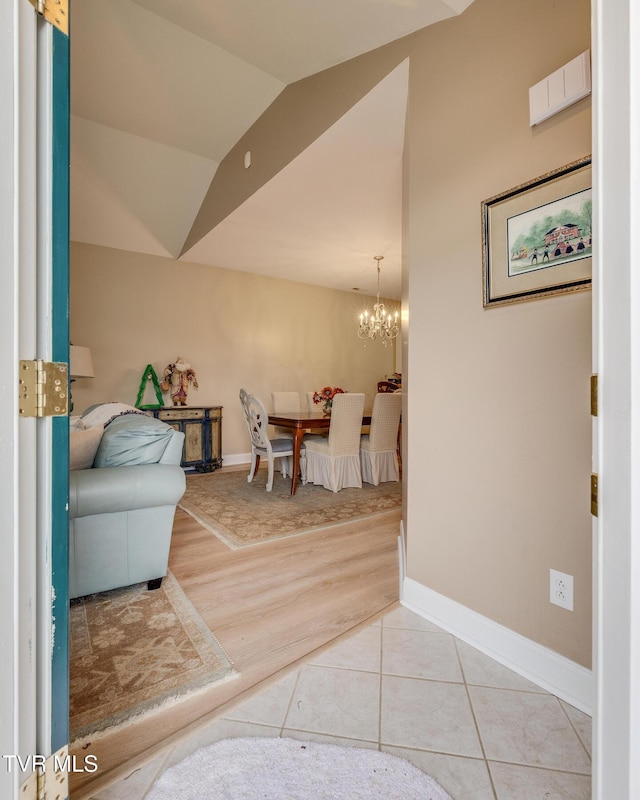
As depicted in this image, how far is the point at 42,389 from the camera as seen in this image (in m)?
0.75

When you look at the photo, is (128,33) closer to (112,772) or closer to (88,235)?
(88,235)

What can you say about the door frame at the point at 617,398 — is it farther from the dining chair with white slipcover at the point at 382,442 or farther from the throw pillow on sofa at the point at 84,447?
the dining chair with white slipcover at the point at 382,442

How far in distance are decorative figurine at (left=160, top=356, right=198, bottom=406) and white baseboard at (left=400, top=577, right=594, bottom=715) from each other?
4.03 metres

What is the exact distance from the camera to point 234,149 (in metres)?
3.97

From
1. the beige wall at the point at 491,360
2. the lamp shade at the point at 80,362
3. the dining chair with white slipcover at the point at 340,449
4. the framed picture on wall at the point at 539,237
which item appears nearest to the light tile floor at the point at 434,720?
the beige wall at the point at 491,360

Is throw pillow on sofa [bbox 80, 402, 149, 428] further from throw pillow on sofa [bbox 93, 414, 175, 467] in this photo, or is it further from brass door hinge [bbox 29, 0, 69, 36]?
brass door hinge [bbox 29, 0, 69, 36]

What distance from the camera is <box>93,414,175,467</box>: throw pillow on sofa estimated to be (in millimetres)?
2004

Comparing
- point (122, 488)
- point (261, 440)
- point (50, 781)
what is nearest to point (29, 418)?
point (50, 781)

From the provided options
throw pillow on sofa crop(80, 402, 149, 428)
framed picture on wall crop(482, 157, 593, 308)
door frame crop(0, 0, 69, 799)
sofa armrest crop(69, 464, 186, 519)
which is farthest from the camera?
throw pillow on sofa crop(80, 402, 149, 428)

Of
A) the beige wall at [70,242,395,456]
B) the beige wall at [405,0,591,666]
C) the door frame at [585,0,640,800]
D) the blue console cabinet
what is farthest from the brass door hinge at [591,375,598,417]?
the beige wall at [70,242,395,456]

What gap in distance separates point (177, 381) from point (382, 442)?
278cm

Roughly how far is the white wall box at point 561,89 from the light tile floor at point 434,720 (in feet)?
6.53

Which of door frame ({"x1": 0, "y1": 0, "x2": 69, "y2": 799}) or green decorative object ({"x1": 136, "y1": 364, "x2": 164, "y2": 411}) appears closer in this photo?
door frame ({"x1": 0, "y1": 0, "x2": 69, "y2": 799})

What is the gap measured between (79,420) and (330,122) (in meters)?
2.52
